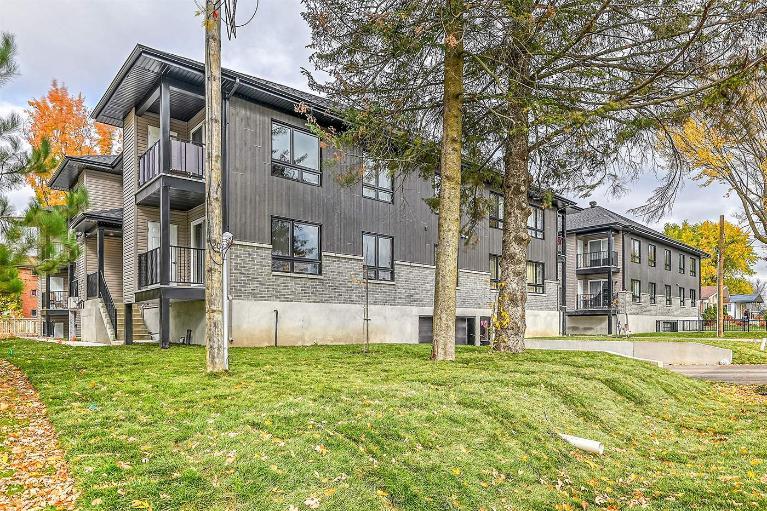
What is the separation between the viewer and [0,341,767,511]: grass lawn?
14.0ft

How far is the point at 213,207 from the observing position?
7.79 metres

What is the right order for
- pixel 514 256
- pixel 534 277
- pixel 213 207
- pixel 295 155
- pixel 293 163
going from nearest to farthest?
pixel 213 207
pixel 514 256
pixel 293 163
pixel 295 155
pixel 534 277

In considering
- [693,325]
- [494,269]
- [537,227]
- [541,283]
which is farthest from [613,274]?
[494,269]

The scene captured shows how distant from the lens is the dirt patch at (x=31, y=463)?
3.80 m

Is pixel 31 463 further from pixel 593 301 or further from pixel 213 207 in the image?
pixel 593 301

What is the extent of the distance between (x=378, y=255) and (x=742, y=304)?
7417 cm

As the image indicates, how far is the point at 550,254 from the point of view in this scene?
2714cm

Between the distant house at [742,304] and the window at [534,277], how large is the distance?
182ft

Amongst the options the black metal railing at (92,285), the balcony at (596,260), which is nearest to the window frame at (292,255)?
the black metal railing at (92,285)

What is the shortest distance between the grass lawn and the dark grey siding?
6.14 metres

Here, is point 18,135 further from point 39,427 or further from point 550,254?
point 550,254

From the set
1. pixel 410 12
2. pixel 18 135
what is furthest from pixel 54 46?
pixel 410 12

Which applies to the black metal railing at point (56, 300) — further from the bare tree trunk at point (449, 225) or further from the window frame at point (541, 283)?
the window frame at point (541, 283)

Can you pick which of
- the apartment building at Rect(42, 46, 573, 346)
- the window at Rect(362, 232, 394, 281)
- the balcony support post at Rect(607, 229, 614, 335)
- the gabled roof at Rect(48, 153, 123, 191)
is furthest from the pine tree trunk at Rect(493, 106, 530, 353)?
the balcony support post at Rect(607, 229, 614, 335)
